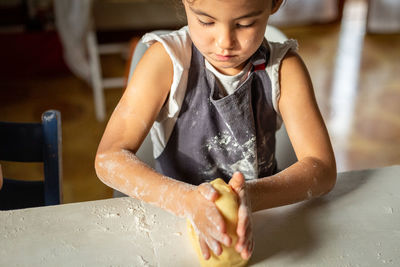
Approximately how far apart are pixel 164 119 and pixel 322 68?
8.43 ft

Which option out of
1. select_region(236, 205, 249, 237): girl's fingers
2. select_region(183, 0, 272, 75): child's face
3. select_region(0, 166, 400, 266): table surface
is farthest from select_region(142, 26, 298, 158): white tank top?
select_region(236, 205, 249, 237): girl's fingers

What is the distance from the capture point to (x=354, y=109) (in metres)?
2.74

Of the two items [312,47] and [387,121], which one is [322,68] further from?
[387,121]

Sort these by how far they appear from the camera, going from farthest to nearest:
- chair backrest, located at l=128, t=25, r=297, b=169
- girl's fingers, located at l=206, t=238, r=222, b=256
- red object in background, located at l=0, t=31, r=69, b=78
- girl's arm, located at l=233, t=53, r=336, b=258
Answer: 1. red object in background, located at l=0, t=31, r=69, b=78
2. chair backrest, located at l=128, t=25, r=297, b=169
3. girl's arm, located at l=233, t=53, r=336, b=258
4. girl's fingers, located at l=206, t=238, r=222, b=256

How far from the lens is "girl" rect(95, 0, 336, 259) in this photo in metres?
0.73

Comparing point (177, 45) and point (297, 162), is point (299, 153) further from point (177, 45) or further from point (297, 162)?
point (177, 45)

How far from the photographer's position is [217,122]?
0.98 metres

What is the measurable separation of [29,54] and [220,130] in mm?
2383

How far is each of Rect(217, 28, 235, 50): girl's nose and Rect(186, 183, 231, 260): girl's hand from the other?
249 millimetres

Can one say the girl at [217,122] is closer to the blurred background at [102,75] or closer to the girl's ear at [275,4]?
the girl's ear at [275,4]

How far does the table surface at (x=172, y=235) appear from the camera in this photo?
0.71m

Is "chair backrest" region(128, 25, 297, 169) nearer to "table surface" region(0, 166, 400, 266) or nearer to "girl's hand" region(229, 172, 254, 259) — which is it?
"table surface" region(0, 166, 400, 266)

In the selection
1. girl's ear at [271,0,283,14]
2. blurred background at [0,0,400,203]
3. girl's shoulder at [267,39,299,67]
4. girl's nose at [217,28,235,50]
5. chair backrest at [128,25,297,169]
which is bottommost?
blurred background at [0,0,400,203]

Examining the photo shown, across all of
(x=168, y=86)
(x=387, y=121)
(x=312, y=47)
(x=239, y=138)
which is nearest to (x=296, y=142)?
(x=239, y=138)
